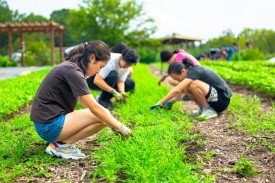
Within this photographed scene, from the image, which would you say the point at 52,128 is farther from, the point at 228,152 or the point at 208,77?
the point at 208,77

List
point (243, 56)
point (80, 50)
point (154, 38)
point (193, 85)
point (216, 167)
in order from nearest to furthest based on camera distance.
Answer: point (216, 167)
point (80, 50)
point (193, 85)
point (243, 56)
point (154, 38)

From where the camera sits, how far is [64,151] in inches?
126

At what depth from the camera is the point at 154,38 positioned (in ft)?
140

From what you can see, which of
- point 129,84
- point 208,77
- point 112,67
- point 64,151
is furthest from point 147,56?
point 64,151

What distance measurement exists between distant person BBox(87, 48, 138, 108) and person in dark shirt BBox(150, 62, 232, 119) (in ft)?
2.38

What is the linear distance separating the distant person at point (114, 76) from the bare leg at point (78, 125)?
7.29 feet

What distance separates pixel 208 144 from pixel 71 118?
1.36 m

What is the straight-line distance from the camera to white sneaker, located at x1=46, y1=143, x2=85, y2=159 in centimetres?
317

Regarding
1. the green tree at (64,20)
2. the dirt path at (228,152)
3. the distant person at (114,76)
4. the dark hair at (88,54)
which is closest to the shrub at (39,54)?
the distant person at (114,76)

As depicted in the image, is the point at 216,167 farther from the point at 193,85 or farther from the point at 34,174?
the point at 193,85

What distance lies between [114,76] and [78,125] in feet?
8.70

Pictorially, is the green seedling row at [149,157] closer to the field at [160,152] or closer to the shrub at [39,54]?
the field at [160,152]

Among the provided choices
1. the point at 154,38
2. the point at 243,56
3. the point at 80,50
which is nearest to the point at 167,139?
the point at 80,50

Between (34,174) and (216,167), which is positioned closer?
(34,174)
